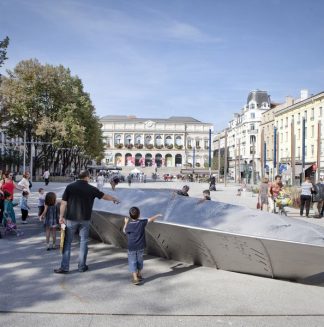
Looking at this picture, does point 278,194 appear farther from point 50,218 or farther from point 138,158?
point 138,158

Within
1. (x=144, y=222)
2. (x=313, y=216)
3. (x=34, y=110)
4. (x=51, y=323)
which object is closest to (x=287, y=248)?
(x=144, y=222)

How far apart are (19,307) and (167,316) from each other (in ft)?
6.19

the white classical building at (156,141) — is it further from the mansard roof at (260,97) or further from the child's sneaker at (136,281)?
the child's sneaker at (136,281)

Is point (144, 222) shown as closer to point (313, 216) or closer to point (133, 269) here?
point (133, 269)

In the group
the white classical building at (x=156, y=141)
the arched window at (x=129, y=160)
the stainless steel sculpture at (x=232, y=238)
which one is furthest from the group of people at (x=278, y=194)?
the white classical building at (x=156, y=141)

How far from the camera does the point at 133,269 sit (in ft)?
23.1

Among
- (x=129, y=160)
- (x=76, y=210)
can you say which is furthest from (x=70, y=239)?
(x=129, y=160)

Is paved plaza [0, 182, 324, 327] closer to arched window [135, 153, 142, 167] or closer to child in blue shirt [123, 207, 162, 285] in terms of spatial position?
child in blue shirt [123, 207, 162, 285]

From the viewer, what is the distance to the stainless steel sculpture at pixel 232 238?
682cm

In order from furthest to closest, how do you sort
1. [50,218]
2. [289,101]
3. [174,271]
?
[289,101] → [50,218] → [174,271]

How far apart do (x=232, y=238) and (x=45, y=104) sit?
1809 inches

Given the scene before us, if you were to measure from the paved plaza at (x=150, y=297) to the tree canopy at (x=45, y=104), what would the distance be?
3982cm

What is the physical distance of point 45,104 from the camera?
5028 centimetres

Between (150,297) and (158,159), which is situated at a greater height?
(158,159)
